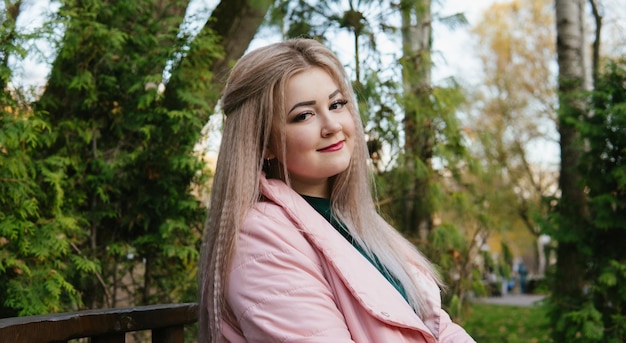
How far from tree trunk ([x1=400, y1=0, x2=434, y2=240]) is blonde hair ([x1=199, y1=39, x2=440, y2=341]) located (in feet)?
7.53

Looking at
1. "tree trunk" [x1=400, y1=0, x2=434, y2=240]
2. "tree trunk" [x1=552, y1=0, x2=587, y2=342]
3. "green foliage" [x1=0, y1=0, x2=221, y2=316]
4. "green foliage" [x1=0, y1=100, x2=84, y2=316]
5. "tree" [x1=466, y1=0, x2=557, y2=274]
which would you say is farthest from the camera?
"tree" [x1=466, y1=0, x2=557, y2=274]

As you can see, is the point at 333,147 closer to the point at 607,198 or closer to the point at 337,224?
the point at 337,224

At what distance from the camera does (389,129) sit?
4445mm

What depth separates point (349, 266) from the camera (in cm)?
173

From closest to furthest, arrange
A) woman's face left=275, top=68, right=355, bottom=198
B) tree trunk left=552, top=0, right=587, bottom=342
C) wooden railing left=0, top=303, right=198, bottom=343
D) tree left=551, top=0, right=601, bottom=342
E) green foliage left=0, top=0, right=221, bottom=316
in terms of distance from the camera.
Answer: wooden railing left=0, top=303, right=198, bottom=343 → woman's face left=275, top=68, right=355, bottom=198 → green foliage left=0, top=0, right=221, bottom=316 → tree left=551, top=0, right=601, bottom=342 → tree trunk left=552, top=0, right=587, bottom=342

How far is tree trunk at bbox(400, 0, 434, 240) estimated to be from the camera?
4430 mm

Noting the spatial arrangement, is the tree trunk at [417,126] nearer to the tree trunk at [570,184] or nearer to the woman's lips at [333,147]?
the tree trunk at [570,184]

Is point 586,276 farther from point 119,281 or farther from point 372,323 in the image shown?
point 372,323

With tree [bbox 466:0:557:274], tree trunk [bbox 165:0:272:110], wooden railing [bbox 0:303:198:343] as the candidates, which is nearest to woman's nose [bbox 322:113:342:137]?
wooden railing [bbox 0:303:198:343]

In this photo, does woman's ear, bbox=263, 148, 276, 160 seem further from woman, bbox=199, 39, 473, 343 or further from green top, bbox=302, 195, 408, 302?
green top, bbox=302, 195, 408, 302

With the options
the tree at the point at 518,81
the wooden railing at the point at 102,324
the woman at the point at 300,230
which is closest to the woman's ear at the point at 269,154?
the woman at the point at 300,230

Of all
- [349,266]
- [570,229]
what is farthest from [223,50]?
[570,229]

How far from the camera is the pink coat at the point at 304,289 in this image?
1571 millimetres

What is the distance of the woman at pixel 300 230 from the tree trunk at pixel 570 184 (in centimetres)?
311
